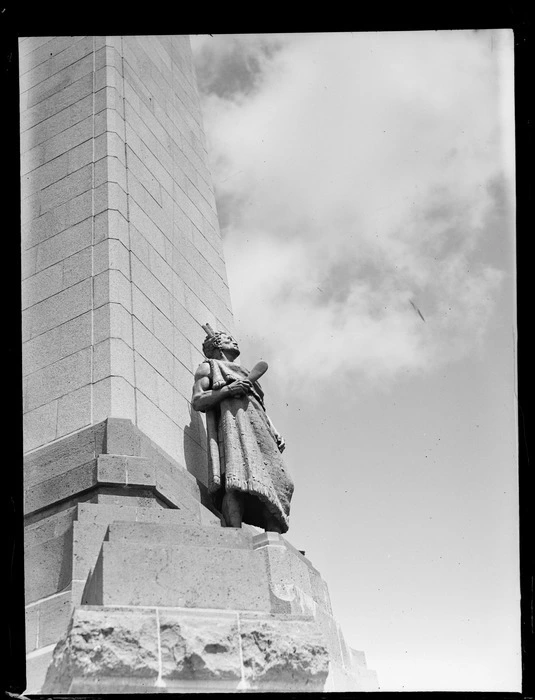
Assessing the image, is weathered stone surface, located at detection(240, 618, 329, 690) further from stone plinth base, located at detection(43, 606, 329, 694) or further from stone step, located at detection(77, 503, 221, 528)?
stone step, located at detection(77, 503, 221, 528)

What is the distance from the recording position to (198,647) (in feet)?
28.2

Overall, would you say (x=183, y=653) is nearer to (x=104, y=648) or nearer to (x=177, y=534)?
(x=104, y=648)

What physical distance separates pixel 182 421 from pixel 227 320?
320cm

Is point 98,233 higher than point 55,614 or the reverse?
higher

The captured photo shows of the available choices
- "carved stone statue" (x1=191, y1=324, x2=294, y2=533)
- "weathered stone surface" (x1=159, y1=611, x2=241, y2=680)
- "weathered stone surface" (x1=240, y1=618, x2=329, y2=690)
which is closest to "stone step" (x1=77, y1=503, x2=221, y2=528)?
"carved stone statue" (x1=191, y1=324, x2=294, y2=533)

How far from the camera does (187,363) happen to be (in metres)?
13.7

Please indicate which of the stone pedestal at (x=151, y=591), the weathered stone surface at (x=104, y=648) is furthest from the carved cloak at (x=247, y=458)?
the weathered stone surface at (x=104, y=648)

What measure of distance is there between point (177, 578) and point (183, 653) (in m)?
0.74

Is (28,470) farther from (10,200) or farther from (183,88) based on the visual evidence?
(183,88)

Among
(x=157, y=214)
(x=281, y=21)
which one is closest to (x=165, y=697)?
(x=281, y=21)

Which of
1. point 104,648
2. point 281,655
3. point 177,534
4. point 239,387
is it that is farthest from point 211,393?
point 104,648

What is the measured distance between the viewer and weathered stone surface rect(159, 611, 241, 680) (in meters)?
8.50

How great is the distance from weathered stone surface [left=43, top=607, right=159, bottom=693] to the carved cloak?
2905mm

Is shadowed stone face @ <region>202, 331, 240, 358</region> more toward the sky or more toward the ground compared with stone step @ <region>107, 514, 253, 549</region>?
more toward the sky
